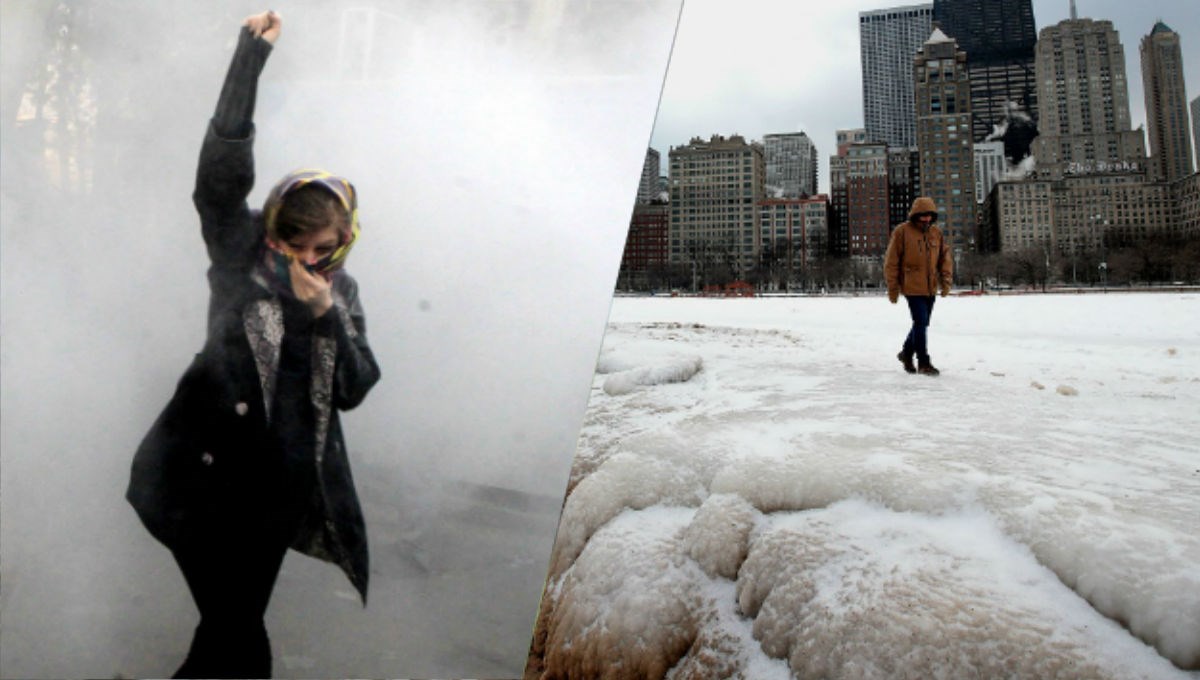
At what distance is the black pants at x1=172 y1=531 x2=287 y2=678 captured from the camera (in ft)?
1.51

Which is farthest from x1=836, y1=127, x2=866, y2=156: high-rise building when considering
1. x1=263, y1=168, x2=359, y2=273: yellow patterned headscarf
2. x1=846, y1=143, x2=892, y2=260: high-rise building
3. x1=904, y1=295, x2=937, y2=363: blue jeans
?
x1=263, y1=168, x2=359, y2=273: yellow patterned headscarf

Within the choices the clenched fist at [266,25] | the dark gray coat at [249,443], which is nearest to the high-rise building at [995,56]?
the clenched fist at [266,25]

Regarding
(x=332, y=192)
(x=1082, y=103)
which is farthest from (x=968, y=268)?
(x=332, y=192)

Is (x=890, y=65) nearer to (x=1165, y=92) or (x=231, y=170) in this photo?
(x=1165, y=92)

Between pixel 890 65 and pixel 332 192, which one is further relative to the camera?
pixel 890 65

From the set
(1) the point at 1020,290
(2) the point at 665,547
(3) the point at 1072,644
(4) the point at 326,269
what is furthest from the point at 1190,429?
(4) the point at 326,269

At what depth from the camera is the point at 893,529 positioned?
762 mm

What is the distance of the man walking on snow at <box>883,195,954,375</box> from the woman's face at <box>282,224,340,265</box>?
1292 millimetres

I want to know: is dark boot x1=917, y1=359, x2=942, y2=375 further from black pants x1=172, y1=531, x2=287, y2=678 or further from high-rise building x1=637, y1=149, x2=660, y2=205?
black pants x1=172, y1=531, x2=287, y2=678

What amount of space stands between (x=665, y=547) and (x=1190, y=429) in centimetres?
106

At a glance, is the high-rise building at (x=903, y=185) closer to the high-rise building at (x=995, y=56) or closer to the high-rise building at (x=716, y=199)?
the high-rise building at (x=995, y=56)

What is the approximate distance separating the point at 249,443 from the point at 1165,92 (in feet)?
5.18

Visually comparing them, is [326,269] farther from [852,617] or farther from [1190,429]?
[1190,429]

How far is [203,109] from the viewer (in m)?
0.54
